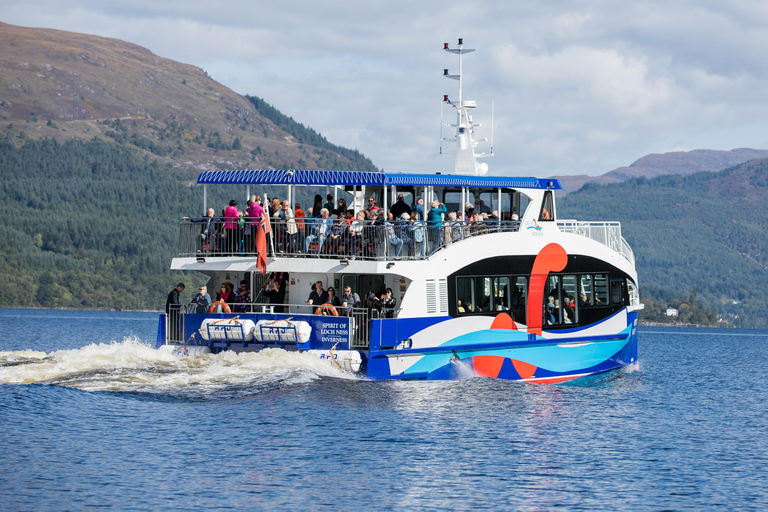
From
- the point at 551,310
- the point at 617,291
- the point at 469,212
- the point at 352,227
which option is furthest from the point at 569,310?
the point at 352,227

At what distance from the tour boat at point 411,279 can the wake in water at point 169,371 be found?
0.41 m

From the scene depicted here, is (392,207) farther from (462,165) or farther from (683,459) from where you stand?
(683,459)

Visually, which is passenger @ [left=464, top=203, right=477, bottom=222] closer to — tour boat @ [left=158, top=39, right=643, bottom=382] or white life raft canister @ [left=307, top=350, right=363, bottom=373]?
tour boat @ [left=158, top=39, right=643, bottom=382]

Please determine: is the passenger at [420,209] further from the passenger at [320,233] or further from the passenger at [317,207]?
the passenger at [320,233]

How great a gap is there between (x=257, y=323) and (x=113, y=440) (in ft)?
15.9

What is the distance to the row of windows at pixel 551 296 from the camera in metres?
22.9

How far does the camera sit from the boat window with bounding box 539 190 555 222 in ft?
82.8

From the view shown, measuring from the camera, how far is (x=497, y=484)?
50.5ft

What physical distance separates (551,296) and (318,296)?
6.57m

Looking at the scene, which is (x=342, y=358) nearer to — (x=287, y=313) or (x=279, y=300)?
(x=287, y=313)

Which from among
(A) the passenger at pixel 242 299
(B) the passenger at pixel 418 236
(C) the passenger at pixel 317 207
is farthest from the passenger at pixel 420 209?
(A) the passenger at pixel 242 299

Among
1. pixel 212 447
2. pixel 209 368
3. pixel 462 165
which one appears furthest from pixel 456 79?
pixel 212 447

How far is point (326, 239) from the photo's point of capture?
21.7 meters

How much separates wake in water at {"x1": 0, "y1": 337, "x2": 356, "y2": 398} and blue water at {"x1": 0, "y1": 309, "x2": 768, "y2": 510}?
0.04 m
